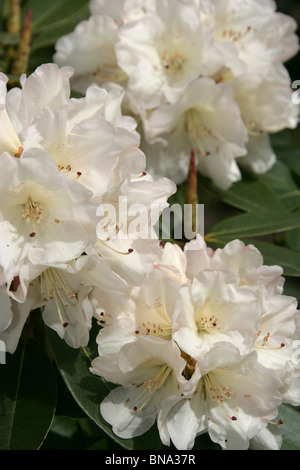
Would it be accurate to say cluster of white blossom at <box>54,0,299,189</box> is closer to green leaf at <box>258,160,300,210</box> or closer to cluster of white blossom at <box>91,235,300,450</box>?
green leaf at <box>258,160,300,210</box>

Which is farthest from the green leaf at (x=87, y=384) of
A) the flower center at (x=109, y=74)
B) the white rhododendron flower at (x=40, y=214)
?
the flower center at (x=109, y=74)

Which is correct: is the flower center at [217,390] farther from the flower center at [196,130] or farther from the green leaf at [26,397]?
the flower center at [196,130]

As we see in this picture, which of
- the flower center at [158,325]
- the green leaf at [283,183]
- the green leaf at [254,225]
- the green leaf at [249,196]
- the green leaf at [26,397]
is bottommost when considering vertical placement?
the green leaf at [283,183]

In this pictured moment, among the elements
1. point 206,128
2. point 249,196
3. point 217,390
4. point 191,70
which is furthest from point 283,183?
point 217,390

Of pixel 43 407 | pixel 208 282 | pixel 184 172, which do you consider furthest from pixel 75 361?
pixel 184 172

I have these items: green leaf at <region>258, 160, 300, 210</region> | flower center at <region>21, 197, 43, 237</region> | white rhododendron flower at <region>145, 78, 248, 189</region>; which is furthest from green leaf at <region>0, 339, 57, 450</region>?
green leaf at <region>258, 160, 300, 210</region>
